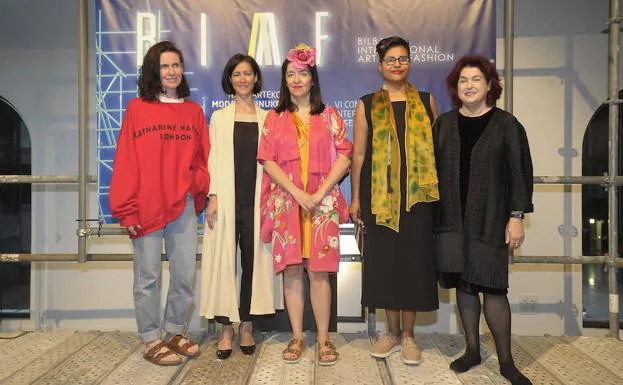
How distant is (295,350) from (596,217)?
7446 mm

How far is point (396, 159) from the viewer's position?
105 inches

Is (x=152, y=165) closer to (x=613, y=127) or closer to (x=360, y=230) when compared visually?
(x=360, y=230)

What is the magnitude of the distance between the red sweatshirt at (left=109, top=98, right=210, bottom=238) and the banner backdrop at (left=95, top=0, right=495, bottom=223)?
75 centimetres

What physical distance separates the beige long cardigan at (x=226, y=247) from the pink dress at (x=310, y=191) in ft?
0.41

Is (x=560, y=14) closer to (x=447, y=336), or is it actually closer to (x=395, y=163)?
(x=395, y=163)

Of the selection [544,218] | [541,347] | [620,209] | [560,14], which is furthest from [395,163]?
[620,209]

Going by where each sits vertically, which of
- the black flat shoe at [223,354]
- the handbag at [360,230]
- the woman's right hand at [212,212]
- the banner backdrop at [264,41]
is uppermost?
the banner backdrop at [264,41]

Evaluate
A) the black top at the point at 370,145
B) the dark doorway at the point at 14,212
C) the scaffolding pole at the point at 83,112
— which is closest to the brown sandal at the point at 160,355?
the scaffolding pole at the point at 83,112

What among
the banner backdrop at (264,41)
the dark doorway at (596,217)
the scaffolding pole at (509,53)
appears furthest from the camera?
the dark doorway at (596,217)

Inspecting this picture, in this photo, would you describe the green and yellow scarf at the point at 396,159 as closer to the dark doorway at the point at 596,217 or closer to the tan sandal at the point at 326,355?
the tan sandal at the point at 326,355

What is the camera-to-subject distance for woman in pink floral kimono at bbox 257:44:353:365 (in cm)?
266

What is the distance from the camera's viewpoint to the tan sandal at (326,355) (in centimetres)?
265

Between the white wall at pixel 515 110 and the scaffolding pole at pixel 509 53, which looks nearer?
the scaffolding pole at pixel 509 53

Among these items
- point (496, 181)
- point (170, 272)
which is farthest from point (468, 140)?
point (170, 272)
